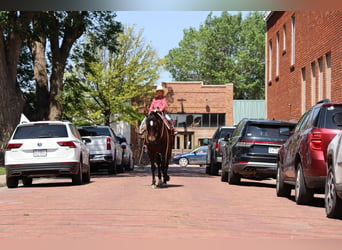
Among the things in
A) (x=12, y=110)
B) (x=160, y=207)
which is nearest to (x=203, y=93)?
(x=12, y=110)

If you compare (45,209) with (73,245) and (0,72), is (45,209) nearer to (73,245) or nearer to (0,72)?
(73,245)

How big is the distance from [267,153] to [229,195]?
13.8ft

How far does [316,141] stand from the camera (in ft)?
43.2

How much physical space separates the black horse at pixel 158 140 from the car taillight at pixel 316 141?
610 centimetres

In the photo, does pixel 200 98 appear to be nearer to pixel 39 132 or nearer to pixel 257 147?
pixel 257 147

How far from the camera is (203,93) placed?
78.5m

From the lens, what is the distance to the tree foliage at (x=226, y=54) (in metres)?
90.1

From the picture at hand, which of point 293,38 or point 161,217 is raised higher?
point 293,38

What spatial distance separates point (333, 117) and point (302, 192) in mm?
1434

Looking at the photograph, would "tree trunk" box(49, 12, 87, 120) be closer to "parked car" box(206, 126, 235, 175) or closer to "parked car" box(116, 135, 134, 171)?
"parked car" box(116, 135, 134, 171)

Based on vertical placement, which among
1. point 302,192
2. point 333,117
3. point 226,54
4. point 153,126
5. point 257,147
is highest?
point 226,54

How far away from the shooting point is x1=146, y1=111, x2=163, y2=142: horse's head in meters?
18.7

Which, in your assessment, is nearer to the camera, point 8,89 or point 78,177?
point 78,177

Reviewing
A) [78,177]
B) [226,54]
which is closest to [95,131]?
[78,177]
